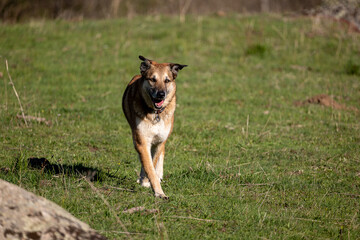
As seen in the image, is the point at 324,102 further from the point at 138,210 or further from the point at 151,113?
the point at 138,210

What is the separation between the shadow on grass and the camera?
6.07 metres

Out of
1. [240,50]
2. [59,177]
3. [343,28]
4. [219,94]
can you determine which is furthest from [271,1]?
[59,177]

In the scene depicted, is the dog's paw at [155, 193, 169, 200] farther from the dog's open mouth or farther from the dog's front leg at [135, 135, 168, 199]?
the dog's open mouth

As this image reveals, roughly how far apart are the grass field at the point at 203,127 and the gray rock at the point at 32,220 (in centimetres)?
74

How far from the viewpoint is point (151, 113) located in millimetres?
6008

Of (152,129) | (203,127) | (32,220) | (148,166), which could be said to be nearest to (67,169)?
(148,166)

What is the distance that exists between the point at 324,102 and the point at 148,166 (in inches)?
256

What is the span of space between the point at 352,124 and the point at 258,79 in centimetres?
410

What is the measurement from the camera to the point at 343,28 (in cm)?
1716

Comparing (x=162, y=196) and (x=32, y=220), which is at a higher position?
(x=32, y=220)

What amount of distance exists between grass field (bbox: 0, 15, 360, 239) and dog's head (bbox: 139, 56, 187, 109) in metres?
0.97

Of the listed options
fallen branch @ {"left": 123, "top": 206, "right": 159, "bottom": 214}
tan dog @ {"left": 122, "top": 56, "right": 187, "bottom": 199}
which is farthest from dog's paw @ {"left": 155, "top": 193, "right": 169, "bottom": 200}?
fallen branch @ {"left": 123, "top": 206, "right": 159, "bottom": 214}

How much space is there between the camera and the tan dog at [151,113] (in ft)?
19.4

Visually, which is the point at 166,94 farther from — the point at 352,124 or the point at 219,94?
the point at 219,94
